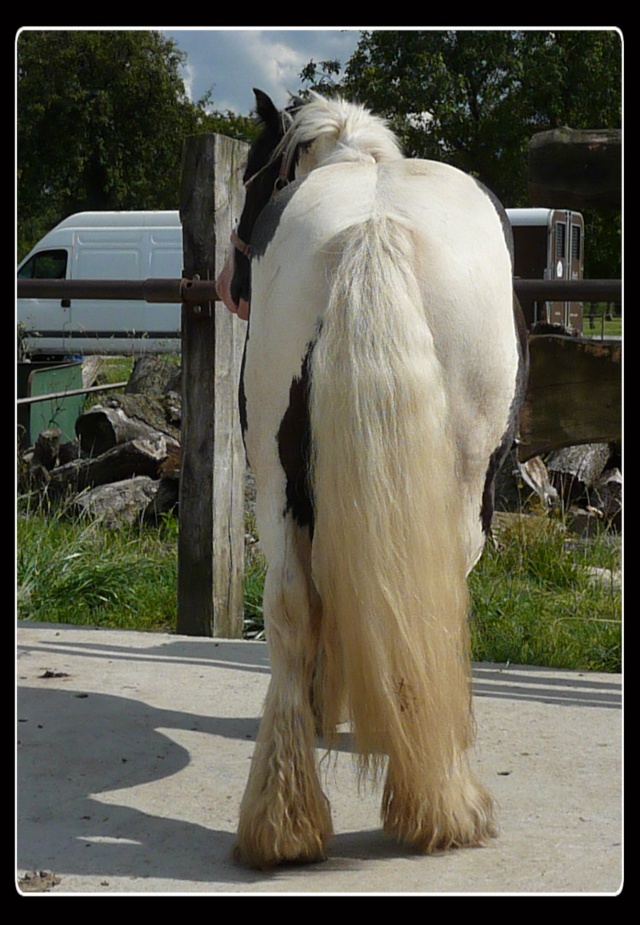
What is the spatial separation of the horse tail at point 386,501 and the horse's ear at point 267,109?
0.87m

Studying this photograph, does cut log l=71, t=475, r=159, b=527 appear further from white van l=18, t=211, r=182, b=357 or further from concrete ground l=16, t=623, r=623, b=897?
white van l=18, t=211, r=182, b=357

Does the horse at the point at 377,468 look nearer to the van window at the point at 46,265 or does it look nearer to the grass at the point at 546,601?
the grass at the point at 546,601

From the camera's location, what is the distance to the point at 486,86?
31.6ft

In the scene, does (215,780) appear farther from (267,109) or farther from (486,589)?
(486,589)

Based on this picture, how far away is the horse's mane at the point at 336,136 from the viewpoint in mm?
2654

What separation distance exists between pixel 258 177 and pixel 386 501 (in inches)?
49.6

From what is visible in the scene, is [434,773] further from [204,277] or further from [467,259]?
[204,277]

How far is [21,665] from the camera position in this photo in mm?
4027

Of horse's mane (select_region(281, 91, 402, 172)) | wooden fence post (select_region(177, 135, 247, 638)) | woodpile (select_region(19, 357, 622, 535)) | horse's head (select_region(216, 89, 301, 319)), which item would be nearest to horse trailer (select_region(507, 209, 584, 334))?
woodpile (select_region(19, 357, 622, 535))

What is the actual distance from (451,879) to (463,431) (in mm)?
1016

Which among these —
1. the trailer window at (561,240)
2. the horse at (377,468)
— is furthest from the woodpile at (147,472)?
the trailer window at (561,240)

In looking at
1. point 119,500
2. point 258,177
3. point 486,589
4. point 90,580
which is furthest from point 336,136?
point 119,500

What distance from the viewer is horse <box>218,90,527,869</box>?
2.15 m

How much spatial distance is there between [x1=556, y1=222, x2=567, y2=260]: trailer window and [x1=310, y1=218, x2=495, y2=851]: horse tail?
1287cm
